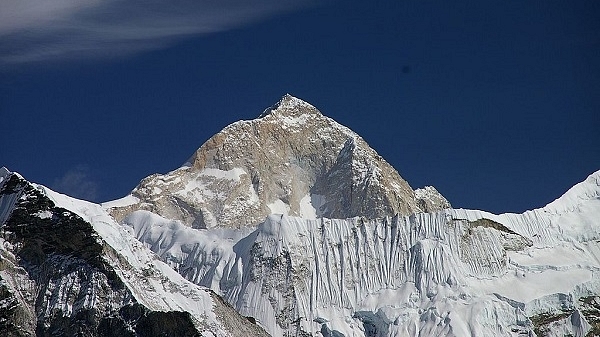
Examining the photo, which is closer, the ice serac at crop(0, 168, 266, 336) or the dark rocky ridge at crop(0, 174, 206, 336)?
the dark rocky ridge at crop(0, 174, 206, 336)

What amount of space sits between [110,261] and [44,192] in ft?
37.8

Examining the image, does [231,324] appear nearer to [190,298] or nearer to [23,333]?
[190,298]

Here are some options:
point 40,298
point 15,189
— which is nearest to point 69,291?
point 40,298

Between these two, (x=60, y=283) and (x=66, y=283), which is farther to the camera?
(x=66, y=283)

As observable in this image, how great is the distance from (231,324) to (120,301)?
19088 mm

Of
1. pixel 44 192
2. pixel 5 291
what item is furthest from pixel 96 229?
pixel 5 291

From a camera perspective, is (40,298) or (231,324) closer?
(40,298)

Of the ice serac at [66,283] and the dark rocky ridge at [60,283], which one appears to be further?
the ice serac at [66,283]

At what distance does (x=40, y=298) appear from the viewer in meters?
182

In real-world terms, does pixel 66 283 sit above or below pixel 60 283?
above

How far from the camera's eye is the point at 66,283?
184 metres

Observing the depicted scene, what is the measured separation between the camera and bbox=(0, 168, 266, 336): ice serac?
17988 centimetres

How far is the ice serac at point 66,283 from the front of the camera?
180m

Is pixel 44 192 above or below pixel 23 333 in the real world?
above
